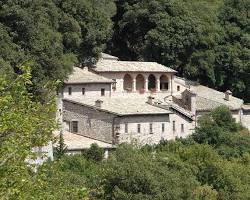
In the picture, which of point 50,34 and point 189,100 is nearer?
point 50,34

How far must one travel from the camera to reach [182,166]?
44844mm

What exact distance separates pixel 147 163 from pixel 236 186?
7.19 meters

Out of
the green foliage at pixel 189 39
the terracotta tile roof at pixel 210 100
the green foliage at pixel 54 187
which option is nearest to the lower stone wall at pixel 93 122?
the terracotta tile roof at pixel 210 100

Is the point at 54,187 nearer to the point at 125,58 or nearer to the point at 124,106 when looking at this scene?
the point at 124,106

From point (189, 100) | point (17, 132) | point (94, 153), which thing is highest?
point (17, 132)

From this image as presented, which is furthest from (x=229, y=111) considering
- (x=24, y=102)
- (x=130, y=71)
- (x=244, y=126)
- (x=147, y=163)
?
(x=24, y=102)

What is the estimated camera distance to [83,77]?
184ft

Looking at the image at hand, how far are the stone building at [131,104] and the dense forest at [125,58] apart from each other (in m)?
1.47

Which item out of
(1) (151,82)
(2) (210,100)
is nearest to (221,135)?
(2) (210,100)

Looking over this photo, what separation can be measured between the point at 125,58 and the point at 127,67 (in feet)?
37.8

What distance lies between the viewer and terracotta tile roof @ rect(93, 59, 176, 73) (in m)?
61.1

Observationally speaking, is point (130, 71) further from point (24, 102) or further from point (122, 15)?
point (24, 102)

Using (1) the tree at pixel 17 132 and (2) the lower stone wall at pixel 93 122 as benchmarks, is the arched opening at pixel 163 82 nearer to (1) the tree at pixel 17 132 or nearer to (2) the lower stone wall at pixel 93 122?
(2) the lower stone wall at pixel 93 122

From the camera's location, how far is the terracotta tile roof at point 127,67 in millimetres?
61062
